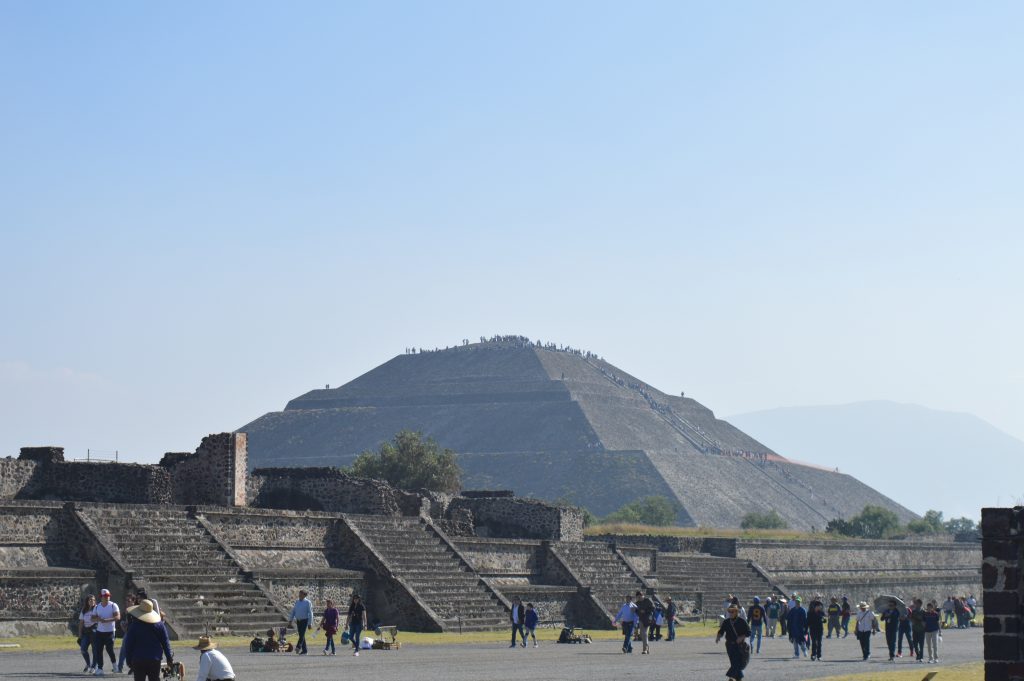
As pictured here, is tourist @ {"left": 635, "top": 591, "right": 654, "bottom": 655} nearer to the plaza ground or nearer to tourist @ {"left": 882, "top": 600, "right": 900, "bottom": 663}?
the plaza ground

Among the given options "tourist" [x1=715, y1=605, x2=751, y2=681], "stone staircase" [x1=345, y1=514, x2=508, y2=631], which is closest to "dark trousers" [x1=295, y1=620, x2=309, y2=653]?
"stone staircase" [x1=345, y1=514, x2=508, y2=631]

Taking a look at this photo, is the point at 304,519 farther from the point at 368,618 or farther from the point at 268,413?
the point at 268,413

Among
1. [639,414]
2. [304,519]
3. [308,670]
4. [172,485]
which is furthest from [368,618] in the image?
[639,414]

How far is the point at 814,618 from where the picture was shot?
33.2 metres

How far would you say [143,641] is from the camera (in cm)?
1689

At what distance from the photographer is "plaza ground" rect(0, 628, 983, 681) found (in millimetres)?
24672

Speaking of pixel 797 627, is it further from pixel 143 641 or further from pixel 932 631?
pixel 143 641

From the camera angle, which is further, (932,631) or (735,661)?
(932,631)

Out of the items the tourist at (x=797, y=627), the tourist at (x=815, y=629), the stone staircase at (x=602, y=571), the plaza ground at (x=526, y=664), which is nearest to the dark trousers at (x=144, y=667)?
the plaza ground at (x=526, y=664)

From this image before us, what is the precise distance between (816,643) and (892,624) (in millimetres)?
1971

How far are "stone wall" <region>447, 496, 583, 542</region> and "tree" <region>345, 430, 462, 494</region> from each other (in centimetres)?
2713

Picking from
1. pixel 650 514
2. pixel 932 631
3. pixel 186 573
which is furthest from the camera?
pixel 650 514

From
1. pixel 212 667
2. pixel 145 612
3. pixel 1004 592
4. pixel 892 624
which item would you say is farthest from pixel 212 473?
pixel 1004 592

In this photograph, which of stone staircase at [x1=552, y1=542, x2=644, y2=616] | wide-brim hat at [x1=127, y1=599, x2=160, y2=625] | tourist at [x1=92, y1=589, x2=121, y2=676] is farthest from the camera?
stone staircase at [x1=552, y1=542, x2=644, y2=616]
